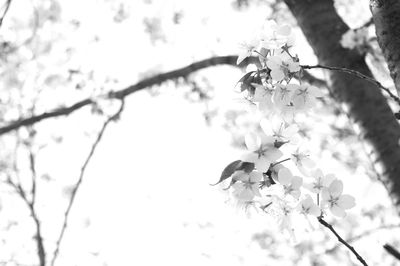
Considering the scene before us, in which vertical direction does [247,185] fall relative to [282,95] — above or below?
below

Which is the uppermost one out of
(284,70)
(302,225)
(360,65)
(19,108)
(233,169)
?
(19,108)

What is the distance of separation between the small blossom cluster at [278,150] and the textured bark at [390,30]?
0.15 meters

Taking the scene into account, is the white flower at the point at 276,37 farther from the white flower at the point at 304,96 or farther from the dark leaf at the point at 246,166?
the dark leaf at the point at 246,166

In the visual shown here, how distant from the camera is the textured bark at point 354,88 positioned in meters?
2.01

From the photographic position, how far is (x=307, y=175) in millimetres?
892

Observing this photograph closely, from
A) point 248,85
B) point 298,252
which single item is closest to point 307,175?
point 248,85

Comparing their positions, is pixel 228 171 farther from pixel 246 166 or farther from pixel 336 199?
pixel 336 199

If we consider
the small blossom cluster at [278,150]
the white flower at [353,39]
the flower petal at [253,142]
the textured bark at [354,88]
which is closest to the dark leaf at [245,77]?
the small blossom cluster at [278,150]

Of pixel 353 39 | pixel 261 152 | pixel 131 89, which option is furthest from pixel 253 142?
pixel 131 89

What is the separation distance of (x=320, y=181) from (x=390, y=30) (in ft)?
1.08

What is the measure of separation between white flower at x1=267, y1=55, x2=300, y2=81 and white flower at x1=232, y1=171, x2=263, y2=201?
180mm

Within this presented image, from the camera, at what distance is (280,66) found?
83cm

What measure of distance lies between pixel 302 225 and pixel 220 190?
17 cm

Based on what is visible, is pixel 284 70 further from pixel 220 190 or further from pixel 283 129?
pixel 220 190
